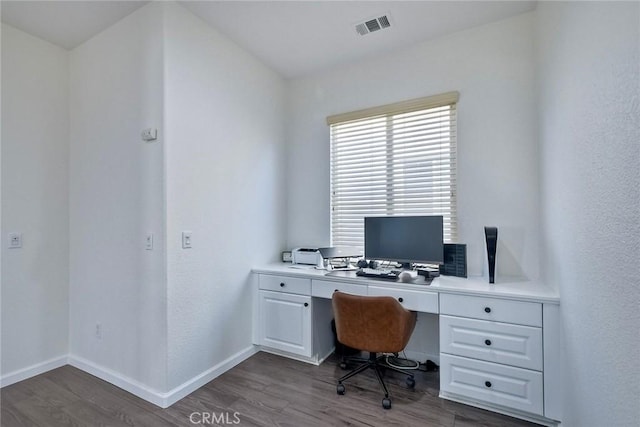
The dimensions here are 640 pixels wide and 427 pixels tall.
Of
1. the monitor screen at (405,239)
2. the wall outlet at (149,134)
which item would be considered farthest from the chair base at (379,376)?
the wall outlet at (149,134)

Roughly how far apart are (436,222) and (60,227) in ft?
10.6

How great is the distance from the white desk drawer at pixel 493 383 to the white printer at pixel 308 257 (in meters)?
1.28

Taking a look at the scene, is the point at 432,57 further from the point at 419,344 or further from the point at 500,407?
the point at 500,407

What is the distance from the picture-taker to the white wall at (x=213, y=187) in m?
2.08

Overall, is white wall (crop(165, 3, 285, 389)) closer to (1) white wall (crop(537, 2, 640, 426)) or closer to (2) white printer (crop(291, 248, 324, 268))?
(2) white printer (crop(291, 248, 324, 268))

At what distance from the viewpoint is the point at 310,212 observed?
3.19 metres

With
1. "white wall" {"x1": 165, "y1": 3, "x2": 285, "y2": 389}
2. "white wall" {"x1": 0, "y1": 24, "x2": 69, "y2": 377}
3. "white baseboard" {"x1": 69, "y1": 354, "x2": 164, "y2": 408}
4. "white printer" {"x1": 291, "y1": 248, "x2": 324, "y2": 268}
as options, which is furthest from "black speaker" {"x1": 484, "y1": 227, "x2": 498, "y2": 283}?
"white wall" {"x1": 0, "y1": 24, "x2": 69, "y2": 377}

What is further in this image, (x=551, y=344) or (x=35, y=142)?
(x=35, y=142)

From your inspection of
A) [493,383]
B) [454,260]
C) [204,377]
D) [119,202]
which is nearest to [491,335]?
[493,383]

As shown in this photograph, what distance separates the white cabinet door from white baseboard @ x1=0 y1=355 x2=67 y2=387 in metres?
1.72

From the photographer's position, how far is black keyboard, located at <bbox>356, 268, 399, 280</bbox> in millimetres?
2289

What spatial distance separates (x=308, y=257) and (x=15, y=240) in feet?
7.75

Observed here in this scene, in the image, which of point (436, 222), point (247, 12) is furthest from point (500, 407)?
point (247, 12)

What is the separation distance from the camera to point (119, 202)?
2.26 meters
